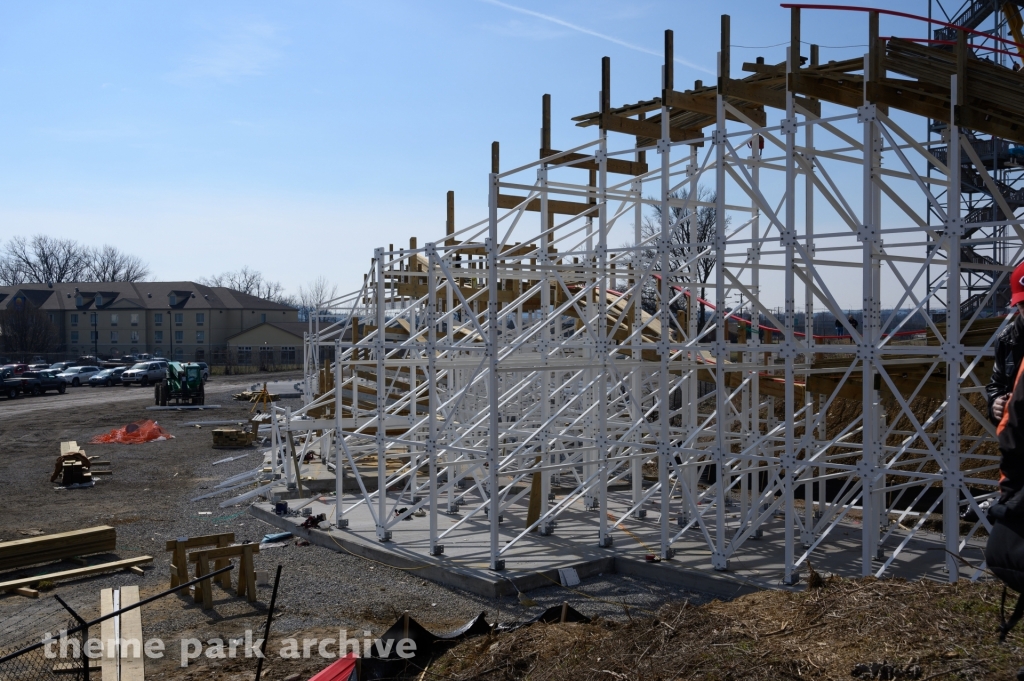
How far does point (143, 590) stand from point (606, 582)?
6.09m

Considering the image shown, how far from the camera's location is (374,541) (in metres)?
13.2

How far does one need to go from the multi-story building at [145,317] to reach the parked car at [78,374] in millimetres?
21251

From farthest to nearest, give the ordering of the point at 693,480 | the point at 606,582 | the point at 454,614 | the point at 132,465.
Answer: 1. the point at 132,465
2. the point at 693,480
3. the point at 606,582
4. the point at 454,614

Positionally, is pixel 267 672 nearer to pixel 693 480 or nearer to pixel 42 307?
pixel 693 480

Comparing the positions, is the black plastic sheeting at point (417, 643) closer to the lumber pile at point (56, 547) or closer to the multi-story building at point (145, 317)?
the lumber pile at point (56, 547)

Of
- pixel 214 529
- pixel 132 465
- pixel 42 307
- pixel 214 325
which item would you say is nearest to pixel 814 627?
pixel 214 529

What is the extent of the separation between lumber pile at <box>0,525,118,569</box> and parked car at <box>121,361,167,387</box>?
44.1 metres

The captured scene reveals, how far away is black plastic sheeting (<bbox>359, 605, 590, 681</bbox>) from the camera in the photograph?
7.25m

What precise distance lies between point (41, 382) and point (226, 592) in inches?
1668

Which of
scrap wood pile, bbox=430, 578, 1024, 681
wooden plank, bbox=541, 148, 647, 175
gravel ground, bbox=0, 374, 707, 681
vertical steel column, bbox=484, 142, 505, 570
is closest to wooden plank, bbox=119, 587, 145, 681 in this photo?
gravel ground, bbox=0, 374, 707, 681

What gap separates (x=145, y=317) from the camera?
265ft

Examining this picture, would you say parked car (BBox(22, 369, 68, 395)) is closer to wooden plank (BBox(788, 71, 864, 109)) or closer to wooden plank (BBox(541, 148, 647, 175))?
wooden plank (BBox(541, 148, 647, 175))

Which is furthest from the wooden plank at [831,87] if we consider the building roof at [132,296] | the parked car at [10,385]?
the building roof at [132,296]

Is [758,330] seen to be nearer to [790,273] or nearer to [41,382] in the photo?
[790,273]
